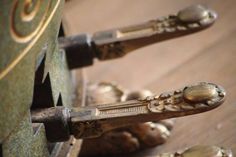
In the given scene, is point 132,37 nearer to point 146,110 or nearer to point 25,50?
point 146,110

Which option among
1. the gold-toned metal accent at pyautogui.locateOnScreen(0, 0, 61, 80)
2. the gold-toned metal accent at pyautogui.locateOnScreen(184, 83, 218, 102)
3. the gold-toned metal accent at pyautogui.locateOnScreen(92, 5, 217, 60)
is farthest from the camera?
the gold-toned metal accent at pyautogui.locateOnScreen(92, 5, 217, 60)

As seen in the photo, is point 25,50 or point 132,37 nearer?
point 25,50

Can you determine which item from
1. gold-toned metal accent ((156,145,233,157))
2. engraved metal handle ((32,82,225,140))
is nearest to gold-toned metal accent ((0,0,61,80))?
engraved metal handle ((32,82,225,140))

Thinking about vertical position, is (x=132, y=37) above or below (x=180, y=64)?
above

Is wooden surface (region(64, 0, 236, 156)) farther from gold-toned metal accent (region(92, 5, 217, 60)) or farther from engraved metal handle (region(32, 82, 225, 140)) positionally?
engraved metal handle (region(32, 82, 225, 140))

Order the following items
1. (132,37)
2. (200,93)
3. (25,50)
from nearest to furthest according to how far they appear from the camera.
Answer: (25,50), (200,93), (132,37)

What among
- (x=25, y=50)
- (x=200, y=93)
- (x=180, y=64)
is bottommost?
(x=180, y=64)

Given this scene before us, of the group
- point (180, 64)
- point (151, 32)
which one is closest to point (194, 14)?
point (151, 32)
